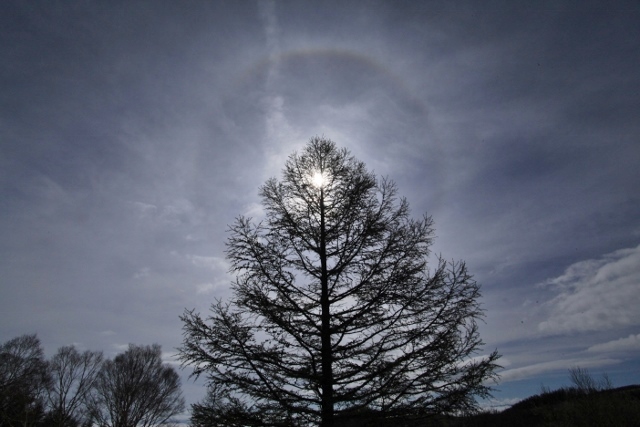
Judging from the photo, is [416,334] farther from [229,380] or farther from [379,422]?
[229,380]

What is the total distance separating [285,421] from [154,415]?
32.8 metres

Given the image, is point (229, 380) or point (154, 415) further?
point (154, 415)

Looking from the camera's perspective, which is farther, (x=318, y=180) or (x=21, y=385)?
(x=21, y=385)

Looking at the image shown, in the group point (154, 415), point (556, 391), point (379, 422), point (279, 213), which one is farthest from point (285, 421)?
point (556, 391)

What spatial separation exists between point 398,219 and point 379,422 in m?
4.14

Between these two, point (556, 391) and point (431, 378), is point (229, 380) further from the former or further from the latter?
point (556, 391)

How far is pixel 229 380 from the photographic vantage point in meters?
6.04

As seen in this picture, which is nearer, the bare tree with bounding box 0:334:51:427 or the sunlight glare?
the sunlight glare

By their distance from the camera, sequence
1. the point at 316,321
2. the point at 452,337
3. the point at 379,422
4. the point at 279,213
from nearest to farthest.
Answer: the point at 379,422 → the point at 452,337 → the point at 316,321 → the point at 279,213

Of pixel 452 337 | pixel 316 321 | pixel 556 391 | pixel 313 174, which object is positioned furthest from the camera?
pixel 556 391

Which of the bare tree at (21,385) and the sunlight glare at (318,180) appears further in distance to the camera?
the bare tree at (21,385)

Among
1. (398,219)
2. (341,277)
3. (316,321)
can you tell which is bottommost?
(316,321)

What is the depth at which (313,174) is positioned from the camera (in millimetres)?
8789

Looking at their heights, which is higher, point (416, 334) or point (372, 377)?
point (416, 334)
